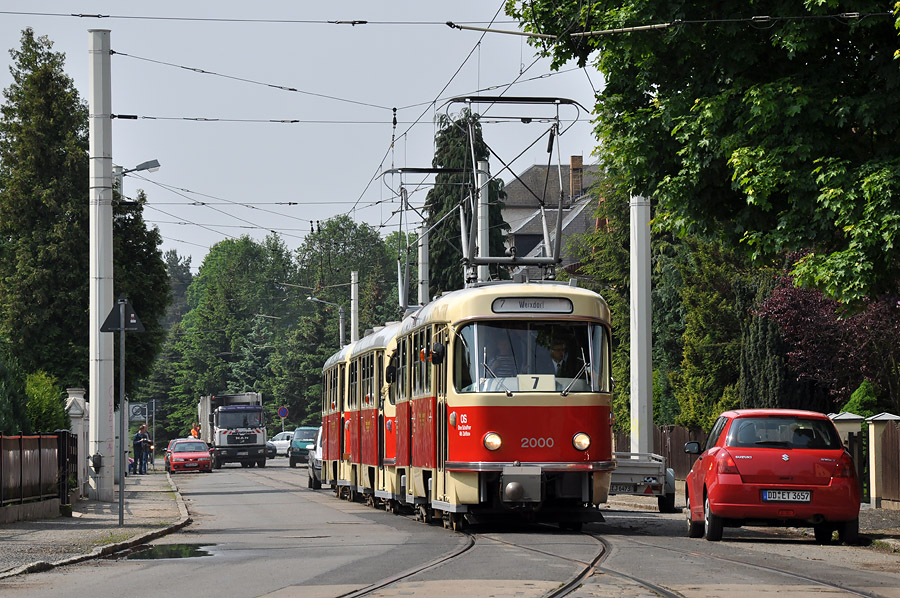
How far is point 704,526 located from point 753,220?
3.87 metres

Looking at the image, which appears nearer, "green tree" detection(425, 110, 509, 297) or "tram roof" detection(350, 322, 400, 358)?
"tram roof" detection(350, 322, 400, 358)

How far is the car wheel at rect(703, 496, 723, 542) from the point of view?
18578 millimetres

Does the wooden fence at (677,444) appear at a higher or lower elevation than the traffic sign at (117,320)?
lower

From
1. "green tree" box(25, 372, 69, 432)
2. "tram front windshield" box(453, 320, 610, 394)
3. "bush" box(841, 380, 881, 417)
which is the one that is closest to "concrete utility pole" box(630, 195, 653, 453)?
"tram front windshield" box(453, 320, 610, 394)

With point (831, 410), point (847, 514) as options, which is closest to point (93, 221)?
point (847, 514)

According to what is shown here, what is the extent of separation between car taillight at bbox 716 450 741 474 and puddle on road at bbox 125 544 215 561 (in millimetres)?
6015

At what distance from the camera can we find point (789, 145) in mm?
17578

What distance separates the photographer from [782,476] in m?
18.0

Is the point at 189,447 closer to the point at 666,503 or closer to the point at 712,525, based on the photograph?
the point at 666,503

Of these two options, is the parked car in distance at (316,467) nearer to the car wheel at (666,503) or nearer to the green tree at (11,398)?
the green tree at (11,398)

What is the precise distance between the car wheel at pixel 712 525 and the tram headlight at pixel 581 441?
1.68 m

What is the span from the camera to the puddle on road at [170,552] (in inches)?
661

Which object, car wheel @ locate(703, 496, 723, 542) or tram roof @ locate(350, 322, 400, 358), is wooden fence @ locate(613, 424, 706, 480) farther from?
car wheel @ locate(703, 496, 723, 542)

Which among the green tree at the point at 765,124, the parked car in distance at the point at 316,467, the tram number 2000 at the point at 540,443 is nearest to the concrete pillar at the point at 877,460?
the green tree at the point at 765,124
